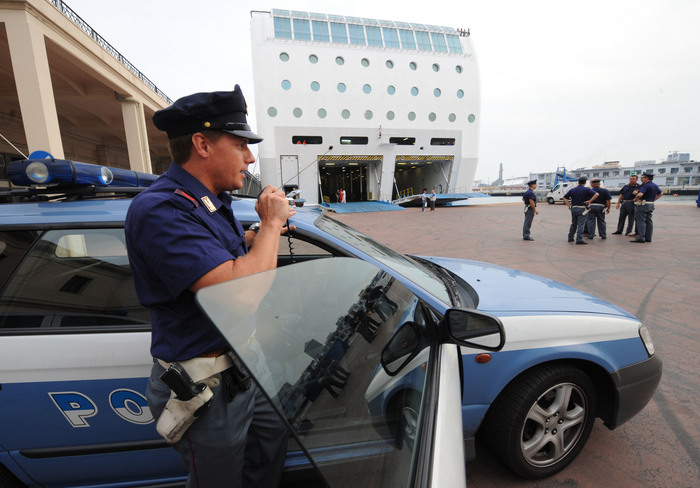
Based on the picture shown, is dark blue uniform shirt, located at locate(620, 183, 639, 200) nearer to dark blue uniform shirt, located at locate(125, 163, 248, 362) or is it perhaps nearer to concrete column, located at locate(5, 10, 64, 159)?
dark blue uniform shirt, located at locate(125, 163, 248, 362)

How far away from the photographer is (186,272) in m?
0.84

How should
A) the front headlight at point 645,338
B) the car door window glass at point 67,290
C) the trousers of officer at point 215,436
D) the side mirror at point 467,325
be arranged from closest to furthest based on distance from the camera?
the trousers of officer at point 215,436 < the side mirror at point 467,325 < the car door window glass at point 67,290 < the front headlight at point 645,338

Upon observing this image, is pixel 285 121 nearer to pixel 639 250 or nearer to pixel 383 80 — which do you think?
pixel 383 80

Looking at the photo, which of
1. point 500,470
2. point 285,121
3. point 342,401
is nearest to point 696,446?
point 500,470

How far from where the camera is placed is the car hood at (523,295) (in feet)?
5.39

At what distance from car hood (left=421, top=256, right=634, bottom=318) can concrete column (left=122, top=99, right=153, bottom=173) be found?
13620 mm

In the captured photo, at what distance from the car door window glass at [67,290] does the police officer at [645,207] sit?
10.2 m

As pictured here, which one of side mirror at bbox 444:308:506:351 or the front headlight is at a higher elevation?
side mirror at bbox 444:308:506:351

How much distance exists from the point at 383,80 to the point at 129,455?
82.9ft

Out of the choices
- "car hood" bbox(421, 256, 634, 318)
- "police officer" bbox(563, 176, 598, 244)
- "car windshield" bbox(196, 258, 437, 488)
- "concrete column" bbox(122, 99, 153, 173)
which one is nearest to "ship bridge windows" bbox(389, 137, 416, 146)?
"concrete column" bbox(122, 99, 153, 173)

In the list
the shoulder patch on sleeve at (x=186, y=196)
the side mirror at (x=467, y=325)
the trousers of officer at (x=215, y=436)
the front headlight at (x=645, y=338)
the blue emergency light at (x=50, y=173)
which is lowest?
the front headlight at (x=645, y=338)

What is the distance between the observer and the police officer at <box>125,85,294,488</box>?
864 mm

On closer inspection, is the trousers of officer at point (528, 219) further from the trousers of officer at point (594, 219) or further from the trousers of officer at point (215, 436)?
the trousers of officer at point (215, 436)

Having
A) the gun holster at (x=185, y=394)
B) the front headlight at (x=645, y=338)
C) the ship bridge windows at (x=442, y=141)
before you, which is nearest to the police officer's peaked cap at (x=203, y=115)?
the gun holster at (x=185, y=394)
